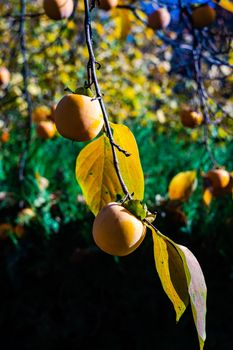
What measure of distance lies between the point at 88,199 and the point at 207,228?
0.85 m

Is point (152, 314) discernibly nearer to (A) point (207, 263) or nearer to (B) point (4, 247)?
(A) point (207, 263)

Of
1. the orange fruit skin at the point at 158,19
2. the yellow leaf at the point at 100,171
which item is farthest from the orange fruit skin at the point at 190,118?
the yellow leaf at the point at 100,171

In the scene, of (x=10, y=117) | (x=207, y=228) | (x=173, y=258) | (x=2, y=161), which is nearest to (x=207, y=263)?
(x=207, y=228)

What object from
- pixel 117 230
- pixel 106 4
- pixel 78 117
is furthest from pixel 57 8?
pixel 117 230

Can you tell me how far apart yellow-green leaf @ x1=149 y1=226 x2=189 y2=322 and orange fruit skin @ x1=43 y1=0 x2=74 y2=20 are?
78 centimetres

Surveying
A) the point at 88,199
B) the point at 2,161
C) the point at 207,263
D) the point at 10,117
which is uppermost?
the point at 88,199

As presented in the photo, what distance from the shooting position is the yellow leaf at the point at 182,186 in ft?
4.46

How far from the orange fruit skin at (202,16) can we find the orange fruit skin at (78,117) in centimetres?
98

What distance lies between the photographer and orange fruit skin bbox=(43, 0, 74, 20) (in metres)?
1.11

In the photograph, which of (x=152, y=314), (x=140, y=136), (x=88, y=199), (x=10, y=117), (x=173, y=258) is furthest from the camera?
(x=10, y=117)

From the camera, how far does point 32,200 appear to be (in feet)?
5.81

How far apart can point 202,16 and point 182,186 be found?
0.55 metres

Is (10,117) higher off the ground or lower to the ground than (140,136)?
lower

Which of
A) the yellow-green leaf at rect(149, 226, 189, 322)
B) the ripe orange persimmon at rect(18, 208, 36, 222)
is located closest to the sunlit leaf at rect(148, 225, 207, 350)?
the yellow-green leaf at rect(149, 226, 189, 322)
